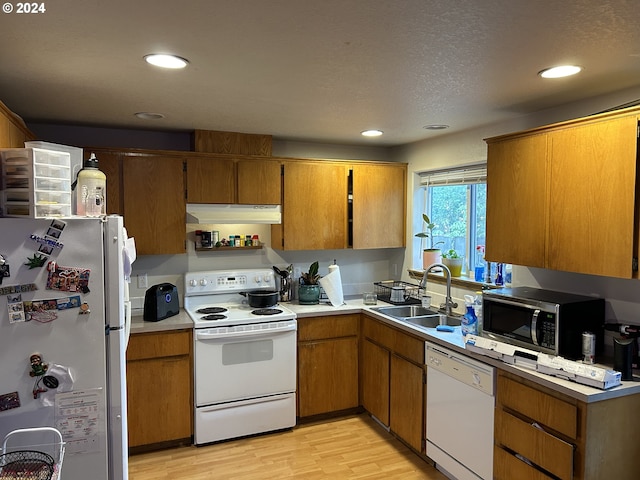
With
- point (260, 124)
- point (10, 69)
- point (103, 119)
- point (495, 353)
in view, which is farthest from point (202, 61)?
point (495, 353)

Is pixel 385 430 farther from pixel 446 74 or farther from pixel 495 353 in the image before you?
pixel 446 74

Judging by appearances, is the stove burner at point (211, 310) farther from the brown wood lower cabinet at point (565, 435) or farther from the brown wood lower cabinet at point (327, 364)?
the brown wood lower cabinet at point (565, 435)

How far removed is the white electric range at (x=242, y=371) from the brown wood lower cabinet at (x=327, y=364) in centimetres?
11

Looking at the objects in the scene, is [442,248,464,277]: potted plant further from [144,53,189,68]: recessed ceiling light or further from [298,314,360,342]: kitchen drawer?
[144,53,189,68]: recessed ceiling light

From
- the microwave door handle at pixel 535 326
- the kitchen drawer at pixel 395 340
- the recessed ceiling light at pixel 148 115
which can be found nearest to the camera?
the microwave door handle at pixel 535 326

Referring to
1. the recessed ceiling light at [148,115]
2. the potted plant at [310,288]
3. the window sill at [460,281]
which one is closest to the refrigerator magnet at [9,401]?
the recessed ceiling light at [148,115]

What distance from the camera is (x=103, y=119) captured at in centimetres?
316

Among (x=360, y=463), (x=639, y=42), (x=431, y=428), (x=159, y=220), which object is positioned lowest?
(x=360, y=463)

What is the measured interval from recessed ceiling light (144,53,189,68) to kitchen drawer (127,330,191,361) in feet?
6.16

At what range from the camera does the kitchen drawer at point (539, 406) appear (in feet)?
6.70

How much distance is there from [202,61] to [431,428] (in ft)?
8.25

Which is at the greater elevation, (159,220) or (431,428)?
(159,220)

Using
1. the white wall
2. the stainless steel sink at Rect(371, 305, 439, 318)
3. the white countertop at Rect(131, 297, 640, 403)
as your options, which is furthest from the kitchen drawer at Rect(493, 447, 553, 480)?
the stainless steel sink at Rect(371, 305, 439, 318)

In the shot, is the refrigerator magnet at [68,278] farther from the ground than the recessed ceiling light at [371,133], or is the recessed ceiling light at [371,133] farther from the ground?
the recessed ceiling light at [371,133]
